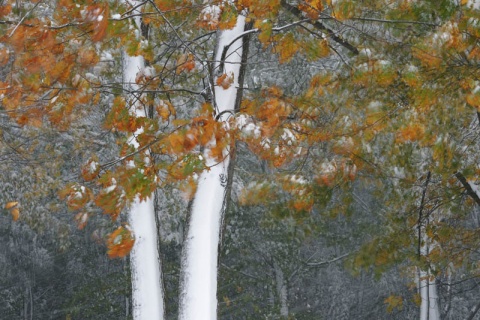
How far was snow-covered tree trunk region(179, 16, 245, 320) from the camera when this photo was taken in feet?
13.7

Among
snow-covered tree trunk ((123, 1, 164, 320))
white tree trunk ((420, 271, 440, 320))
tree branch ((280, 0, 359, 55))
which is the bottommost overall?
snow-covered tree trunk ((123, 1, 164, 320))

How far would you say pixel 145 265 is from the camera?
175 inches

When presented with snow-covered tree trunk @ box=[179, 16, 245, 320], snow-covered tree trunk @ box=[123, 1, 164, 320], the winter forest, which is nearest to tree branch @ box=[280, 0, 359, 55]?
the winter forest

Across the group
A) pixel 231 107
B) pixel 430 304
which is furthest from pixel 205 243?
pixel 430 304

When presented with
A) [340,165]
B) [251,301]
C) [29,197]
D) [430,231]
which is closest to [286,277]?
[251,301]

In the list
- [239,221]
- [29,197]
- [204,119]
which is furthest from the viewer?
[239,221]

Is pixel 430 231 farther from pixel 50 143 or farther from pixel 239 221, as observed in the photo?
pixel 239 221

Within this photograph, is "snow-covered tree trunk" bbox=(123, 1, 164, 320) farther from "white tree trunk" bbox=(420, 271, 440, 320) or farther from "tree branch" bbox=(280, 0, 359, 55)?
"white tree trunk" bbox=(420, 271, 440, 320)

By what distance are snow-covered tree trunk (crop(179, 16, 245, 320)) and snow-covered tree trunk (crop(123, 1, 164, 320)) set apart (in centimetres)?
27

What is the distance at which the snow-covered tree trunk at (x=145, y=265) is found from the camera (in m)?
4.39

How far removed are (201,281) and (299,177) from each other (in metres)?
1.31

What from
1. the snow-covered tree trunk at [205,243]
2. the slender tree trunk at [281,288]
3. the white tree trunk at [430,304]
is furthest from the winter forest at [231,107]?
the slender tree trunk at [281,288]

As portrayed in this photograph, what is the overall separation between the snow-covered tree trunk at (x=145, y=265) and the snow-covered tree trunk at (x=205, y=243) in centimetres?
27

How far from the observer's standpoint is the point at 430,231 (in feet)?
23.3
